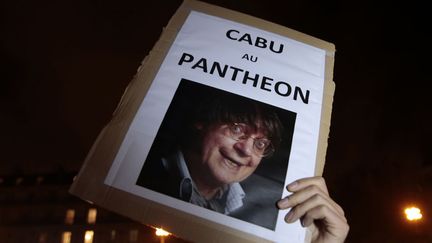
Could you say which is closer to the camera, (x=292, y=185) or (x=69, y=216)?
(x=292, y=185)

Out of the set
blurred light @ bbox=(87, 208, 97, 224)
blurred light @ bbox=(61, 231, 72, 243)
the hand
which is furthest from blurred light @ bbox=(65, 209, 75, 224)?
the hand

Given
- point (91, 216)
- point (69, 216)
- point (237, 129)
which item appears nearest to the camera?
point (237, 129)

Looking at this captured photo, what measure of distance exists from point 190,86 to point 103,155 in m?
0.58

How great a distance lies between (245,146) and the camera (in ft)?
6.87

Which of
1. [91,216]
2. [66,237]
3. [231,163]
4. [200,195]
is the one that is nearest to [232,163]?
[231,163]

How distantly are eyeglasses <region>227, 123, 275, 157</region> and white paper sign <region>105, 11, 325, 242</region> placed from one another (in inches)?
1.4

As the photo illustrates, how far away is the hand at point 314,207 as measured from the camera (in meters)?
1.99

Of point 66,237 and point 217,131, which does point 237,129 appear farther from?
point 66,237

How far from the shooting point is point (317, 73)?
7.92 ft

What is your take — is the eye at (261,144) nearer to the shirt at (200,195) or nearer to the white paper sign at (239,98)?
the white paper sign at (239,98)

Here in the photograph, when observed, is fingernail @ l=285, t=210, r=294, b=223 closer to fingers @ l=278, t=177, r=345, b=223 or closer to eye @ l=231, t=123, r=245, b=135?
fingers @ l=278, t=177, r=345, b=223

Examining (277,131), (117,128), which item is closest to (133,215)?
(117,128)

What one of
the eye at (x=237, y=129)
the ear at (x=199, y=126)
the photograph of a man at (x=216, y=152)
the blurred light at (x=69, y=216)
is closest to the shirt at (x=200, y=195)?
the photograph of a man at (x=216, y=152)

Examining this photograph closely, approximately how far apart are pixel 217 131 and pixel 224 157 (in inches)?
5.5
